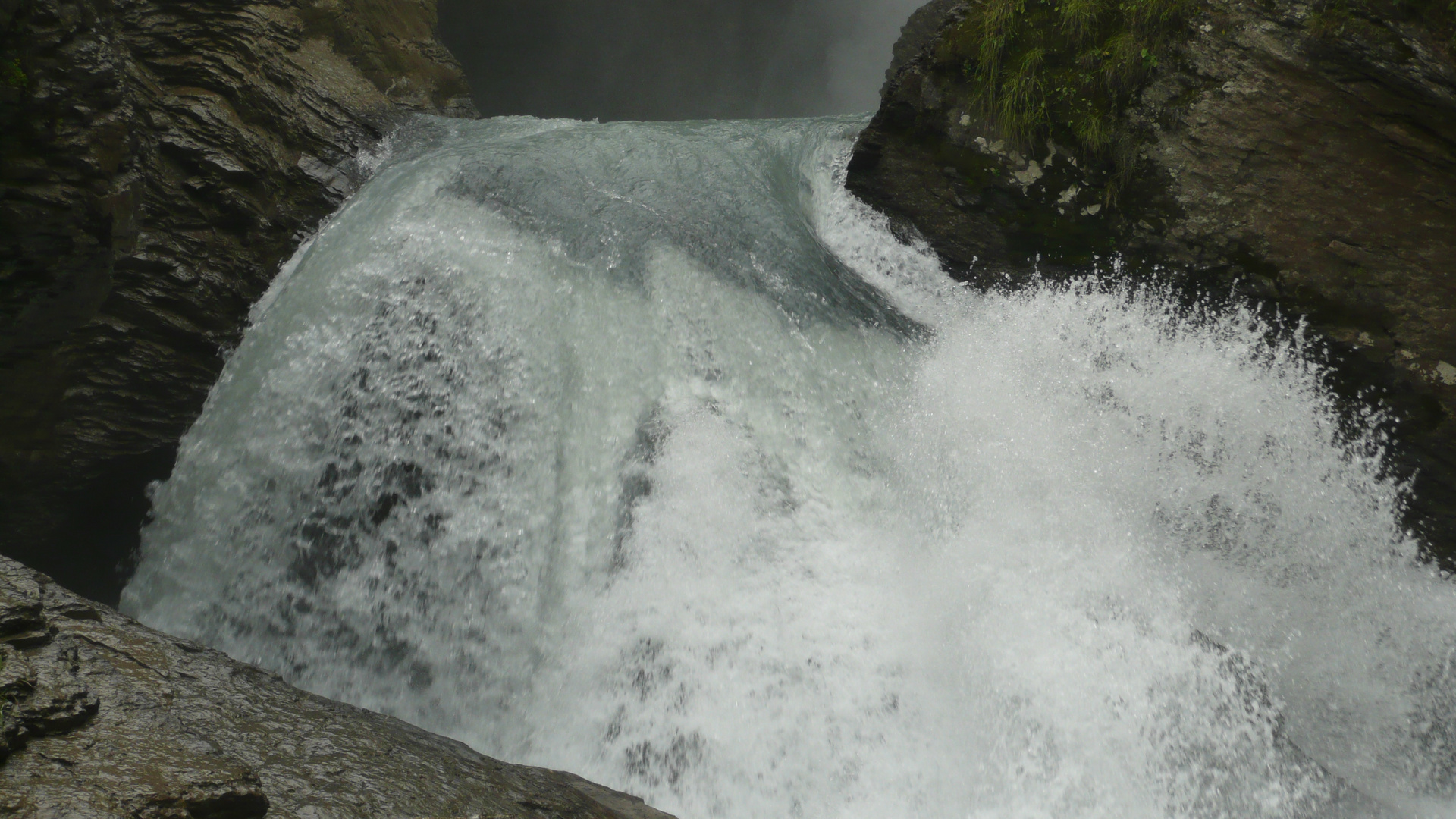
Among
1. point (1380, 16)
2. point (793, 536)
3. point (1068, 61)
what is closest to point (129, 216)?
point (793, 536)

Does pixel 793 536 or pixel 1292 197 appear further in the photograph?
pixel 1292 197

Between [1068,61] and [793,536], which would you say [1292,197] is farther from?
[793,536]

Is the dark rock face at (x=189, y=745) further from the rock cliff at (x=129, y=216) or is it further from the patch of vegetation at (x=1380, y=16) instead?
the patch of vegetation at (x=1380, y=16)

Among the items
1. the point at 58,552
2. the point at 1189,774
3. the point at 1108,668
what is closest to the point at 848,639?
the point at 1108,668

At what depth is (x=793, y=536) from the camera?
10.9ft

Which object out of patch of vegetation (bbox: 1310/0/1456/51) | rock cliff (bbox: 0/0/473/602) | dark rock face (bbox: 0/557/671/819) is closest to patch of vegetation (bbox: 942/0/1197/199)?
patch of vegetation (bbox: 1310/0/1456/51)

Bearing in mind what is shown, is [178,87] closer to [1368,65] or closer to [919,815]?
[919,815]

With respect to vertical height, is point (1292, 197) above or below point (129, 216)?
above

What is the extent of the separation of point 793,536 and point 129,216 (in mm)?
3454

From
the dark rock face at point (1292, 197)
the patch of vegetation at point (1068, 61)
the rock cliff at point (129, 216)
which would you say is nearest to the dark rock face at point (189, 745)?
the rock cliff at point (129, 216)

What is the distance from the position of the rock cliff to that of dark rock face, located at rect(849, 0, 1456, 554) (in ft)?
13.5

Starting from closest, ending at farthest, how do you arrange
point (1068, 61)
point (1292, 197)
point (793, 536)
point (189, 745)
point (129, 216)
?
point (189, 745), point (793, 536), point (129, 216), point (1292, 197), point (1068, 61)

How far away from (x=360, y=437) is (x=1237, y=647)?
3.92 metres

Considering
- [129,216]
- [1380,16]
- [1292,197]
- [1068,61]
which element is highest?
[1380,16]
